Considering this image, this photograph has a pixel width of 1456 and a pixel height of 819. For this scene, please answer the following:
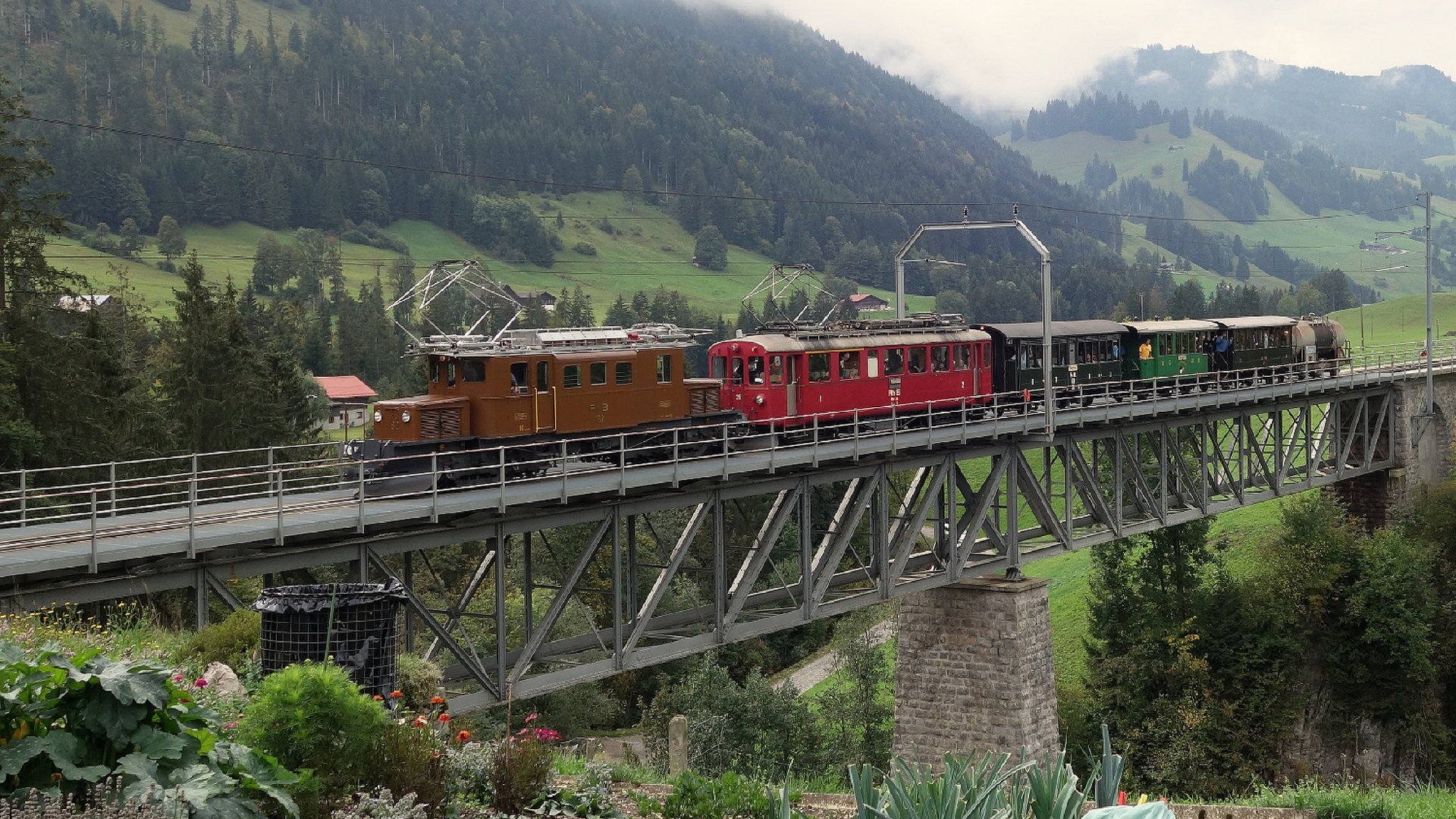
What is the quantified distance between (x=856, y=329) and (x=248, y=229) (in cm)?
14413

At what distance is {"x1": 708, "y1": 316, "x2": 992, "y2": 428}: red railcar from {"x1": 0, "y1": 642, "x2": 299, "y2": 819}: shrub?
70.3 ft

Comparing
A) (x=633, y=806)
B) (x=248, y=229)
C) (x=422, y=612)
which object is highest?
(x=248, y=229)

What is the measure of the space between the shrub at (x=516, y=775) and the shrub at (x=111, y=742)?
325 cm

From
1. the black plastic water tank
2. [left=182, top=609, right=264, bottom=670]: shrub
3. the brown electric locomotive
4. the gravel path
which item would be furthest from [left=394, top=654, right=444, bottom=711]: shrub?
the gravel path

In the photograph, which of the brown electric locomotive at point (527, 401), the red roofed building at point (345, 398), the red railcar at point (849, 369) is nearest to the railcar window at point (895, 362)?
the red railcar at point (849, 369)

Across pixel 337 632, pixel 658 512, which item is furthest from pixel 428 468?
pixel 337 632

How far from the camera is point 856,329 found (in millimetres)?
37938

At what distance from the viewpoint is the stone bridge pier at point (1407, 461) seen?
180 ft

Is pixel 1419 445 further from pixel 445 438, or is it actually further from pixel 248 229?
pixel 248 229

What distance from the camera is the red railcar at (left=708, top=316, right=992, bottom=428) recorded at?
3453 centimetres

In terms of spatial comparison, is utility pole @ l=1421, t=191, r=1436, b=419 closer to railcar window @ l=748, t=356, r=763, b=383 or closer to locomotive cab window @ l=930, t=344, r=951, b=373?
locomotive cab window @ l=930, t=344, r=951, b=373

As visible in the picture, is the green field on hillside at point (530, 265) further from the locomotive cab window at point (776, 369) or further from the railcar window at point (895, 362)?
the locomotive cab window at point (776, 369)

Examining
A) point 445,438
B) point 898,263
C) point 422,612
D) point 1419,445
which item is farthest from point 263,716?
point 1419,445

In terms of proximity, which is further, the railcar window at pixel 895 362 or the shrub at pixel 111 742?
the railcar window at pixel 895 362
